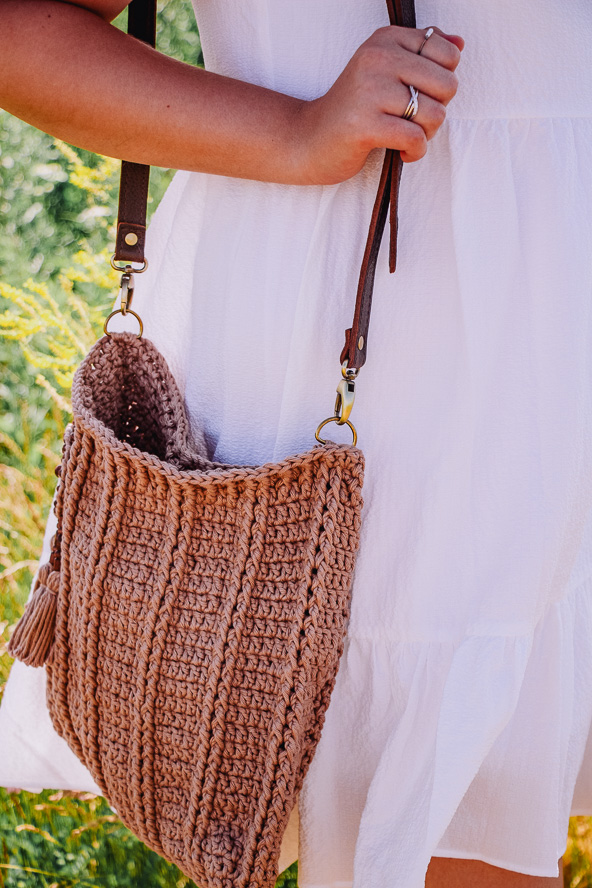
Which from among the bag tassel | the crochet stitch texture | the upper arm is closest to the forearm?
the upper arm

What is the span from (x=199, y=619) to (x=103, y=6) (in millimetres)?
716

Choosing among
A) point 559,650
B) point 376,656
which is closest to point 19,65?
point 376,656

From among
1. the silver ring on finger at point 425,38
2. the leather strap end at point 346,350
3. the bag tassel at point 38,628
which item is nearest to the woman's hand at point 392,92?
the silver ring on finger at point 425,38

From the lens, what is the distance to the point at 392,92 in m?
0.78

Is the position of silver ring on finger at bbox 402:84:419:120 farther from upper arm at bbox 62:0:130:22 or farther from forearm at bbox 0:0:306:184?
upper arm at bbox 62:0:130:22

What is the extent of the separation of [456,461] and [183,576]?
0.35 meters

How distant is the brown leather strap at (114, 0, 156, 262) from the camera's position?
3.22ft

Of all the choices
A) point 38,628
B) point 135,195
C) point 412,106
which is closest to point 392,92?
point 412,106

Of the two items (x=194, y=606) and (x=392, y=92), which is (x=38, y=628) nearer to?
(x=194, y=606)

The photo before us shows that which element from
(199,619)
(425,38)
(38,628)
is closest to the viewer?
(425,38)

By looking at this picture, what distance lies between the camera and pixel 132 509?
0.94 meters

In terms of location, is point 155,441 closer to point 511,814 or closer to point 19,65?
point 19,65

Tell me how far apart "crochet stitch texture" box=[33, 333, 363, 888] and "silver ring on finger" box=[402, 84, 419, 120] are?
1.18ft

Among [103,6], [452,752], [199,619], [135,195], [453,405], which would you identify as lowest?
[452,752]
